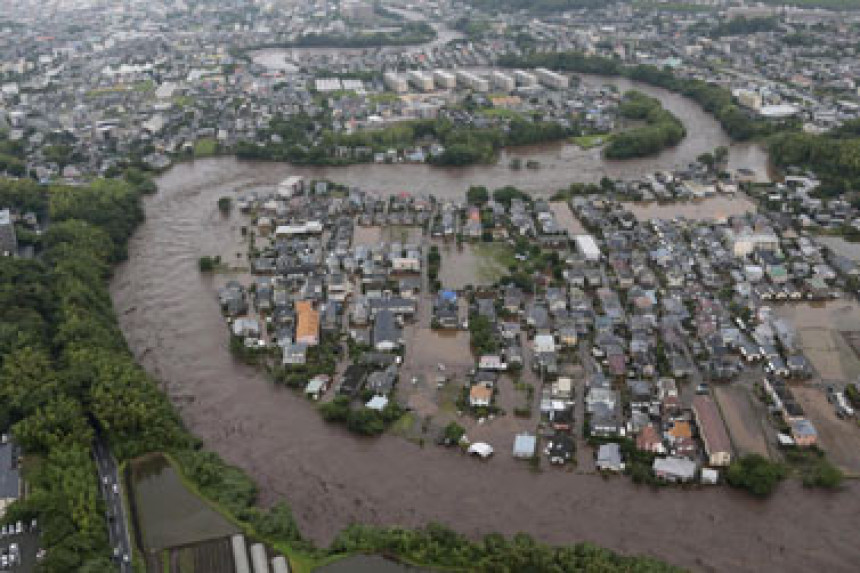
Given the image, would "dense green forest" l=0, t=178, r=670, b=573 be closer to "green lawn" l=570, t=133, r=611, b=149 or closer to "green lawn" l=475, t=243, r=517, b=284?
"green lawn" l=475, t=243, r=517, b=284

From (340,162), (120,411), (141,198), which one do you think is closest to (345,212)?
(340,162)

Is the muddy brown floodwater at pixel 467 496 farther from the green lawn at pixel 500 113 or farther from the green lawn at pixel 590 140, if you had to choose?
the green lawn at pixel 500 113

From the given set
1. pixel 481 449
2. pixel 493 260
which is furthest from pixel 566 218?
pixel 481 449

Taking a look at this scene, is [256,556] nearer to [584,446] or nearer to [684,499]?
[584,446]

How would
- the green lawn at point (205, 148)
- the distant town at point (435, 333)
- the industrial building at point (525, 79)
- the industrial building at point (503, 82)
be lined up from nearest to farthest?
the distant town at point (435, 333) < the green lawn at point (205, 148) < the industrial building at point (503, 82) < the industrial building at point (525, 79)

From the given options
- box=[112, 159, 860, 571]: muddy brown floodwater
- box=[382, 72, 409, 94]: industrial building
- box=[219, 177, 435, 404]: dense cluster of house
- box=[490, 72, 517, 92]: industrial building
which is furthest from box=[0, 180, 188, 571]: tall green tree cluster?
box=[490, 72, 517, 92]: industrial building

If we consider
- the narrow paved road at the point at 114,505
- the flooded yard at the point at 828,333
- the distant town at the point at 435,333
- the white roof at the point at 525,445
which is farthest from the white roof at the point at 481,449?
the flooded yard at the point at 828,333
